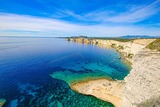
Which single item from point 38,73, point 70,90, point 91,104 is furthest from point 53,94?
point 38,73

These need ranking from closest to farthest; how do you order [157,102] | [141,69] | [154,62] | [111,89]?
[157,102], [154,62], [141,69], [111,89]

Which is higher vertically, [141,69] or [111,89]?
[141,69]

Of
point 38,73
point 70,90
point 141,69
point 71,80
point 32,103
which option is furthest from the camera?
point 38,73

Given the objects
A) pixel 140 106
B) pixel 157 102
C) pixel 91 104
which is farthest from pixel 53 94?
pixel 157 102

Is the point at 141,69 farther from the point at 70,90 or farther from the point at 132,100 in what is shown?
the point at 70,90

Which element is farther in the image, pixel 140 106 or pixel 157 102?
pixel 140 106

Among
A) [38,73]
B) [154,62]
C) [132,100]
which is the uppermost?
[154,62]
